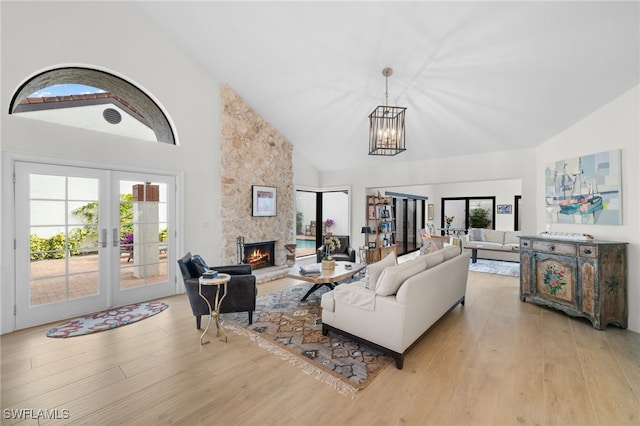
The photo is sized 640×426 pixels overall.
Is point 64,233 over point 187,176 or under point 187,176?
Result: under

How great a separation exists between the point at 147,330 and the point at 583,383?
443 cm

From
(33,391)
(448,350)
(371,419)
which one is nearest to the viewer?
(371,419)

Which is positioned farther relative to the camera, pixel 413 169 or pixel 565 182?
pixel 413 169

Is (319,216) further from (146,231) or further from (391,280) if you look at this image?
(391,280)

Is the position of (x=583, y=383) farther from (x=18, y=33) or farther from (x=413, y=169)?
(x=18, y=33)

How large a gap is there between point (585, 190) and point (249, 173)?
5.68 metres

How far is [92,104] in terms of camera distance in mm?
4082

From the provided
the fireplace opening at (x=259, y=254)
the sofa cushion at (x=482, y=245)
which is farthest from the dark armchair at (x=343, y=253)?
the sofa cushion at (x=482, y=245)

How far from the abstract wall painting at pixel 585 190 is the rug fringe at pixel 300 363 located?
4.07 meters

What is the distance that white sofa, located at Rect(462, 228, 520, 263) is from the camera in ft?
24.6

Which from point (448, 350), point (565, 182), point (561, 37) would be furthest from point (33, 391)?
point (565, 182)

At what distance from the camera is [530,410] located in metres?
1.97

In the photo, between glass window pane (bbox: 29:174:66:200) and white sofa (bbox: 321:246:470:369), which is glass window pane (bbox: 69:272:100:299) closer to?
glass window pane (bbox: 29:174:66:200)

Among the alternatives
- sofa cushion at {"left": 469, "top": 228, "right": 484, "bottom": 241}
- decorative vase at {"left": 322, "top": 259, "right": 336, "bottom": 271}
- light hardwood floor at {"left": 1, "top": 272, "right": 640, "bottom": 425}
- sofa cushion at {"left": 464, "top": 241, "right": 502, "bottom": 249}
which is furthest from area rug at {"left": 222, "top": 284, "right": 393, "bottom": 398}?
sofa cushion at {"left": 469, "top": 228, "right": 484, "bottom": 241}
